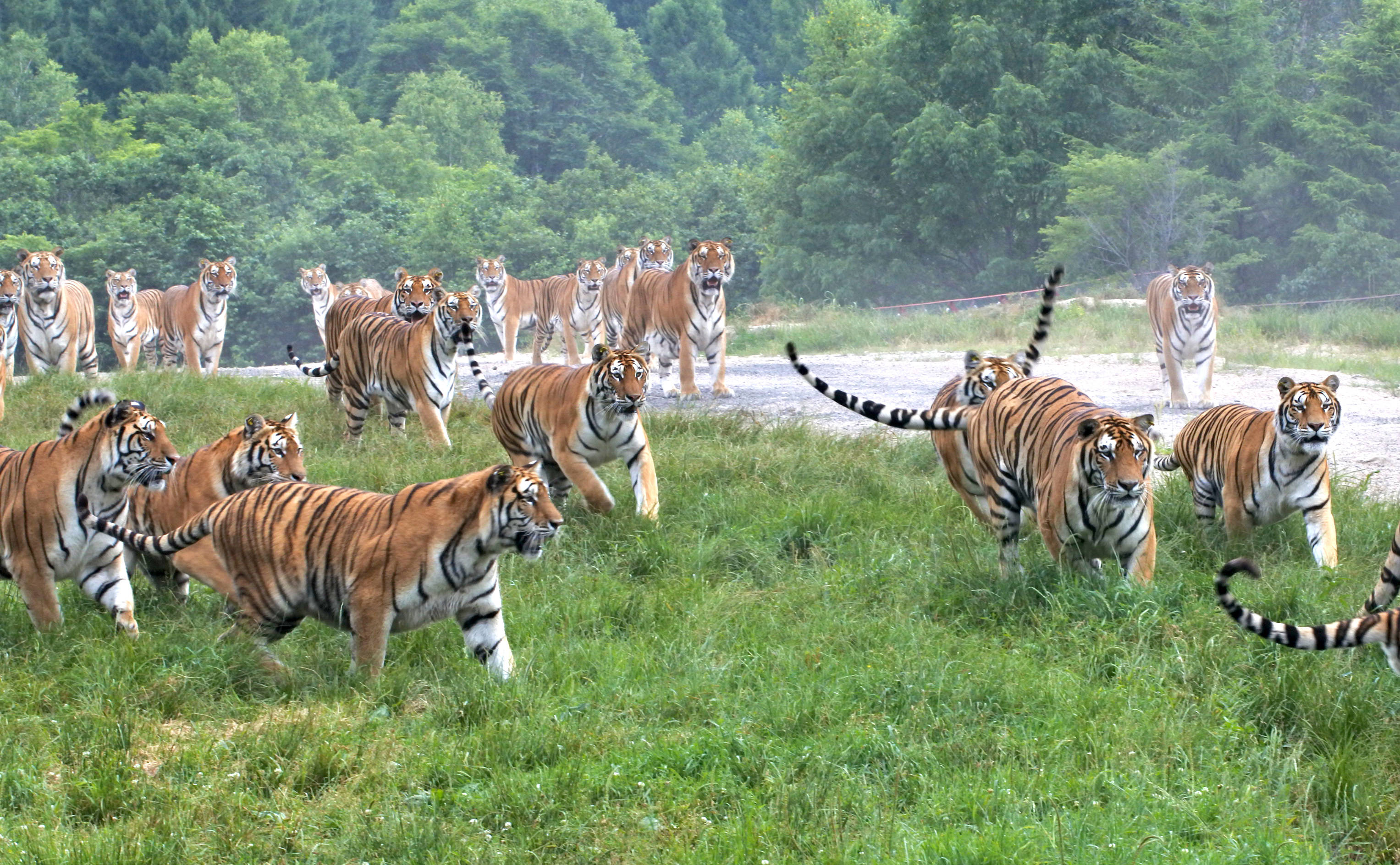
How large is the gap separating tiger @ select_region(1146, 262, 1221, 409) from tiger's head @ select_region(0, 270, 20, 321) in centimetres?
907

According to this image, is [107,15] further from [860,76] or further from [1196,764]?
[1196,764]

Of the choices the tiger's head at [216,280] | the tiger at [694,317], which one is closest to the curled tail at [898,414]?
the tiger at [694,317]

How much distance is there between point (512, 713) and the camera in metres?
4.21

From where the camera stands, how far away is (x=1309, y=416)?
5641 mm

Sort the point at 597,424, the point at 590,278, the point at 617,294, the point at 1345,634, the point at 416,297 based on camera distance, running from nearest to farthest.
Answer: the point at 1345,634 → the point at 597,424 → the point at 416,297 → the point at 617,294 → the point at 590,278

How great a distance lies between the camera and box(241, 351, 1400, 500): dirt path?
889 centimetres

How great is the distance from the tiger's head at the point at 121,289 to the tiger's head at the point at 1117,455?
1273 cm

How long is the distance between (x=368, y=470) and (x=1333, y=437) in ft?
18.7

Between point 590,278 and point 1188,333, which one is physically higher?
point 590,278

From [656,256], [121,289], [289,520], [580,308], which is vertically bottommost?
[289,520]

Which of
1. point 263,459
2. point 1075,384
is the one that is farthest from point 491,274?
point 263,459

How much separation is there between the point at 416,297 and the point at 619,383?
13.1 feet

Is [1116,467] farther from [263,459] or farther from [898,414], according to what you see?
[263,459]

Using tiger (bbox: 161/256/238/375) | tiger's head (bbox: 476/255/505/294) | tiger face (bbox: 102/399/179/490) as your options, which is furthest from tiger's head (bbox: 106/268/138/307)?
tiger face (bbox: 102/399/179/490)
